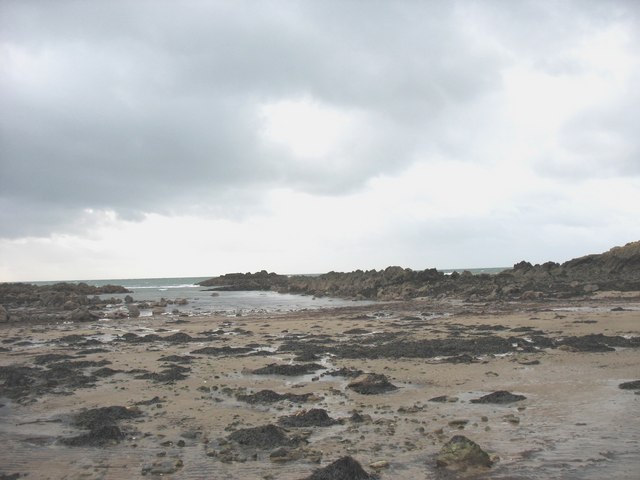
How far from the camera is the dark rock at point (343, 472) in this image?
5.63 meters

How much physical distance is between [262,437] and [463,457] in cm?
302

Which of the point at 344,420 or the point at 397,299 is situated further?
the point at 397,299

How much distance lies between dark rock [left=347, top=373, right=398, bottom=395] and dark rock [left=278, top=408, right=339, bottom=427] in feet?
6.31

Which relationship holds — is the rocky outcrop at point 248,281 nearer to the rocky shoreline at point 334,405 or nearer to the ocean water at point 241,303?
the ocean water at point 241,303

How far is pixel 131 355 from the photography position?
53.1 ft

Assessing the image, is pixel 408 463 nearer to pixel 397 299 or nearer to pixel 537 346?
pixel 537 346

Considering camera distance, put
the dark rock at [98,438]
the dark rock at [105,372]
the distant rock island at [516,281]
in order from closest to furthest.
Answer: the dark rock at [98,438], the dark rock at [105,372], the distant rock island at [516,281]

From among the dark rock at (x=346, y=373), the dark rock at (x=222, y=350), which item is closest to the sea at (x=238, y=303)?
the dark rock at (x=222, y=350)

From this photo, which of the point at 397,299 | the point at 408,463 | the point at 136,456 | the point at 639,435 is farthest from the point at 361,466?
the point at 397,299

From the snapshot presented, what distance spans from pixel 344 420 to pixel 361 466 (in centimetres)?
210

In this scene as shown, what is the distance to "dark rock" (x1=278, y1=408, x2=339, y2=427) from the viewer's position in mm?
7898

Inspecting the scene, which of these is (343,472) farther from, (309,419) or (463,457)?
(309,419)

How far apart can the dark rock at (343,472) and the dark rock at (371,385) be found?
419 cm

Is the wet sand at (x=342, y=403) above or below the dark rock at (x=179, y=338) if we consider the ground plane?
above
